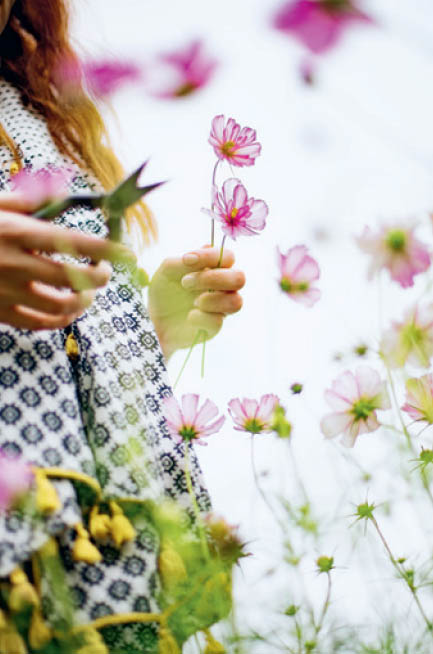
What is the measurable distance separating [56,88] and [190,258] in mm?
312

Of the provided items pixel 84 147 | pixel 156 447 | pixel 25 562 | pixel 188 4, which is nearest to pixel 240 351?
pixel 156 447

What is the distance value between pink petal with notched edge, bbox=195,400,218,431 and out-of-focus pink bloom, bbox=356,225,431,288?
0.14 metres

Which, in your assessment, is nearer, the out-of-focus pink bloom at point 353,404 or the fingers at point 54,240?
the fingers at point 54,240

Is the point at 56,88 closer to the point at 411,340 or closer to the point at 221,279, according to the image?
the point at 221,279

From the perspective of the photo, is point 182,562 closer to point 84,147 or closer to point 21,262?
point 21,262

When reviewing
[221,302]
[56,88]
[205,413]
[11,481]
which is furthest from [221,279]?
[56,88]

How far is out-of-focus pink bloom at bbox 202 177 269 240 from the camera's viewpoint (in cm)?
42

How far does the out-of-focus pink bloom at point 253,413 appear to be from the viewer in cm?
44

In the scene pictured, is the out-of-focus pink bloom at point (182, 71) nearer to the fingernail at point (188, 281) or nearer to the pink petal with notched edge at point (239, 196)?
the pink petal with notched edge at point (239, 196)

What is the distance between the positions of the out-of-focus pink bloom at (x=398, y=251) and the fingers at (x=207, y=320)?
15cm

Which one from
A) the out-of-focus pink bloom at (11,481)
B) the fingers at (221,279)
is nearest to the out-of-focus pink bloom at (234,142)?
the fingers at (221,279)

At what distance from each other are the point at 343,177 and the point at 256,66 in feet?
0.83

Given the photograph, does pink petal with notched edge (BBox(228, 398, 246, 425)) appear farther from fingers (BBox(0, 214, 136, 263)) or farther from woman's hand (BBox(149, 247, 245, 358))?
fingers (BBox(0, 214, 136, 263))

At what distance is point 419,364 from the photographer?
416 millimetres
